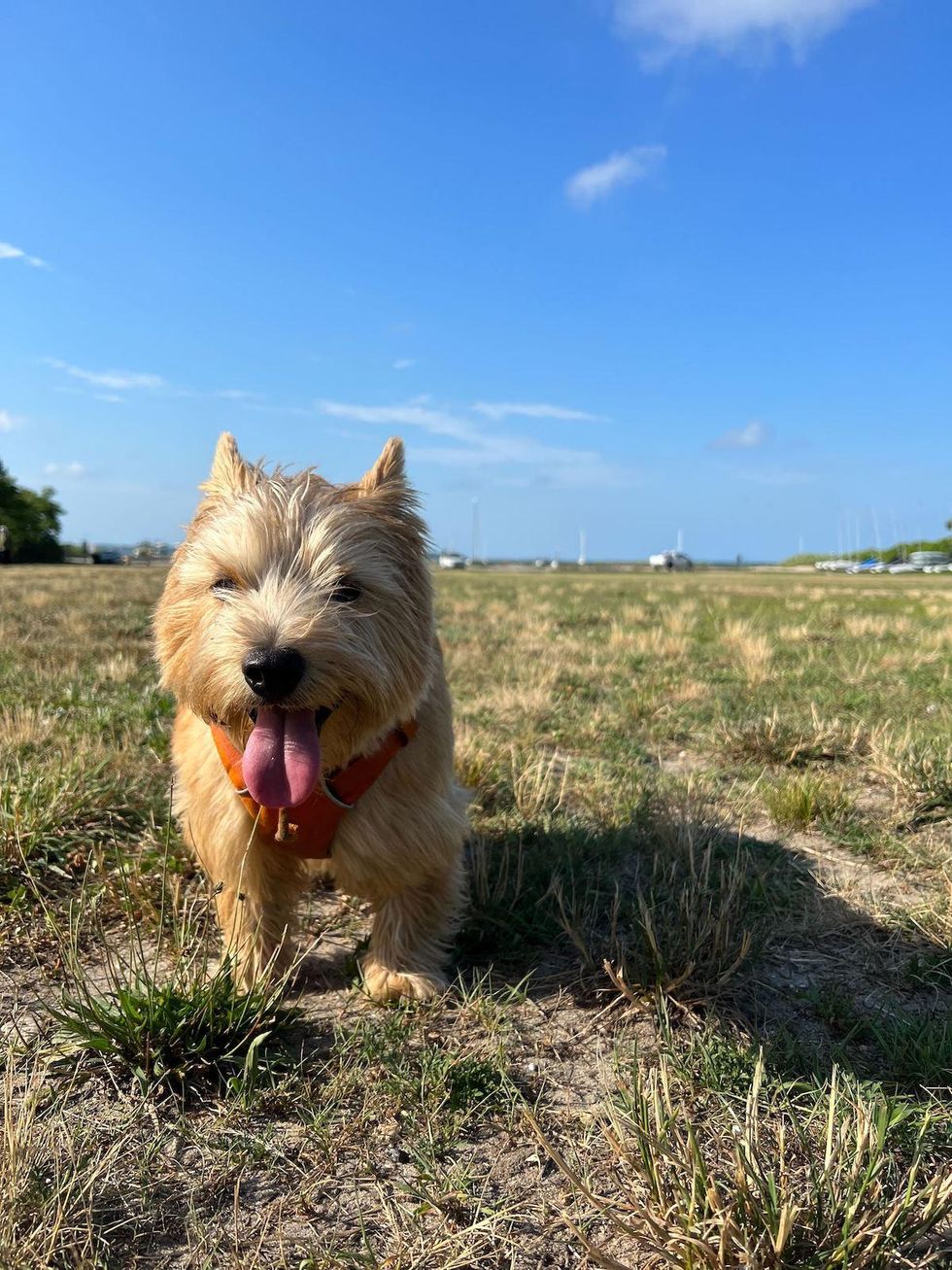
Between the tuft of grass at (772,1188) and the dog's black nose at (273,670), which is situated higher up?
the dog's black nose at (273,670)

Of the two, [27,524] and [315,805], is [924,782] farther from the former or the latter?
[27,524]

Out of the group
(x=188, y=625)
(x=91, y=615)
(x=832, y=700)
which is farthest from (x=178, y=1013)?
(x=91, y=615)

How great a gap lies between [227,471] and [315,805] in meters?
1.30

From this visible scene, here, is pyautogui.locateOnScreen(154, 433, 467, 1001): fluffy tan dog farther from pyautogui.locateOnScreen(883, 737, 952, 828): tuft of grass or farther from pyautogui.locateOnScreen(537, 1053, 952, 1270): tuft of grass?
pyautogui.locateOnScreen(883, 737, 952, 828): tuft of grass

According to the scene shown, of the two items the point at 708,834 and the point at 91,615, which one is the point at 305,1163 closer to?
the point at 708,834

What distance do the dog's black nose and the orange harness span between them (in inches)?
15.8

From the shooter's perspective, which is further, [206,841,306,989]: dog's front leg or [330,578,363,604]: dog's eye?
[206,841,306,989]: dog's front leg

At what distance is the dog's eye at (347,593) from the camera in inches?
105

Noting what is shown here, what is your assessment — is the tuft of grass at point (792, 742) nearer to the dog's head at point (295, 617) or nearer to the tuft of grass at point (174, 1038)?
the dog's head at point (295, 617)

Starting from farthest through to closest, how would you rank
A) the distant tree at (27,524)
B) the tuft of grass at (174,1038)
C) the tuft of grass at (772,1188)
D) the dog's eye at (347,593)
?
the distant tree at (27,524) < the dog's eye at (347,593) < the tuft of grass at (174,1038) < the tuft of grass at (772,1188)

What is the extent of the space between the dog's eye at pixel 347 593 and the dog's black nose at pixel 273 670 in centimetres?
33

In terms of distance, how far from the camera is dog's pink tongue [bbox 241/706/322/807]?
244 cm

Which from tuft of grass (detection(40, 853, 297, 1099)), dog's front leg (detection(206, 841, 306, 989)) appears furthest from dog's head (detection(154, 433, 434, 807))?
tuft of grass (detection(40, 853, 297, 1099))

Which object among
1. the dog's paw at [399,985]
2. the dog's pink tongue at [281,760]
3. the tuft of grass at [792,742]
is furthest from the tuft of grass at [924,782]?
the dog's pink tongue at [281,760]
